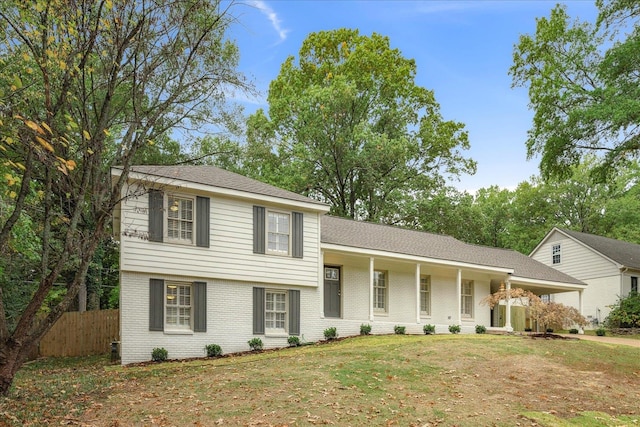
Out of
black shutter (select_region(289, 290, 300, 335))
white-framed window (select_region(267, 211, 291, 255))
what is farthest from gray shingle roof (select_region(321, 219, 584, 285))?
black shutter (select_region(289, 290, 300, 335))

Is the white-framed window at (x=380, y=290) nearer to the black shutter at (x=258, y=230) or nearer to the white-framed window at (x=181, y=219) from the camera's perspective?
the black shutter at (x=258, y=230)

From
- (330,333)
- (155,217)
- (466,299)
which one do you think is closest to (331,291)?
(330,333)

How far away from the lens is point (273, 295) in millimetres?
19578

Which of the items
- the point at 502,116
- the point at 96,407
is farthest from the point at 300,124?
the point at 96,407

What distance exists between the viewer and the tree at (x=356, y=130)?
119ft

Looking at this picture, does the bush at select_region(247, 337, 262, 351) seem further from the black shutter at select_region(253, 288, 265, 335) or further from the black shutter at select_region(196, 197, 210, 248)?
the black shutter at select_region(196, 197, 210, 248)

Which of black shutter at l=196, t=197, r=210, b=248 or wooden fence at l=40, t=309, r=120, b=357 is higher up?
black shutter at l=196, t=197, r=210, b=248

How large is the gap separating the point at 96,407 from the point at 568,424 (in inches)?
327

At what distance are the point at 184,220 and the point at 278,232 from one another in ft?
11.1

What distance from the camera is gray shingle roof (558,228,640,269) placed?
33781 millimetres

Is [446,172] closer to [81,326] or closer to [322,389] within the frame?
[81,326]

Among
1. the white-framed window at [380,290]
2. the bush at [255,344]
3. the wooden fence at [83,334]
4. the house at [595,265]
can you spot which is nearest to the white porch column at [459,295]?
the white-framed window at [380,290]

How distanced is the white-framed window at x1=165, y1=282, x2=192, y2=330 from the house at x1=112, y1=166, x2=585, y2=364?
1.2 inches

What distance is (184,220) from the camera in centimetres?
1772
